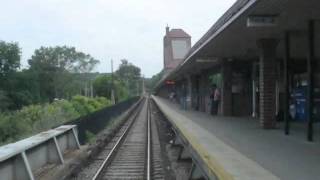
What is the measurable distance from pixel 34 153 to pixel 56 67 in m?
121

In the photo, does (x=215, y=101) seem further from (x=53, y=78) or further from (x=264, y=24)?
(x=53, y=78)

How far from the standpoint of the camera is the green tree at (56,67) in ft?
405

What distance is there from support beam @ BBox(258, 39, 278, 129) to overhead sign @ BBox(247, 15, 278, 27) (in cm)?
395

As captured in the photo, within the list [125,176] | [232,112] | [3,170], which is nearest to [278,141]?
[125,176]

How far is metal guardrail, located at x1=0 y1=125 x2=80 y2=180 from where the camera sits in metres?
12.3

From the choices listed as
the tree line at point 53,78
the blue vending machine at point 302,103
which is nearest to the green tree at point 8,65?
the tree line at point 53,78

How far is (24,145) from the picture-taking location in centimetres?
1388

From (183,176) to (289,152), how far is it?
11.5 feet

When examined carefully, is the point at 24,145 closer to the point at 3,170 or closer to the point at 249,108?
the point at 3,170

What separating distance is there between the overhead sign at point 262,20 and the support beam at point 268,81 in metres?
3.95

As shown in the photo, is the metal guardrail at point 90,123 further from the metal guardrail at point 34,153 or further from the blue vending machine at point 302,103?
the blue vending machine at point 302,103

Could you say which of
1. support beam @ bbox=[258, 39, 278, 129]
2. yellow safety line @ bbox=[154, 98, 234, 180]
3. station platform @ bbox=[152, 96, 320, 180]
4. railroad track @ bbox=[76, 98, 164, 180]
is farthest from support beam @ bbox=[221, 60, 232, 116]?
yellow safety line @ bbox=[154, 98, 234, 180]

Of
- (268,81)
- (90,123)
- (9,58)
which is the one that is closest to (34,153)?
(268,81)

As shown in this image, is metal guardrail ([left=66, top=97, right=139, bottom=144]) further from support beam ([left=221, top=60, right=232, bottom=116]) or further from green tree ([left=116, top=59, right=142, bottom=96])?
green tree ([left=116, top=59, right=142, bottom=96])
